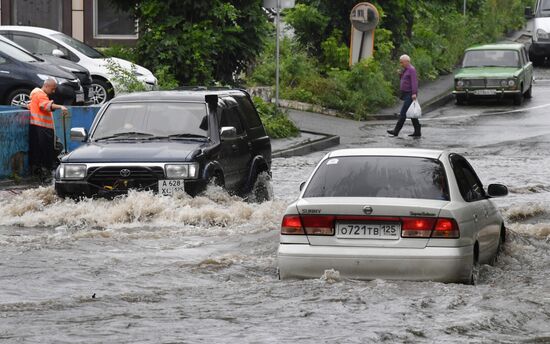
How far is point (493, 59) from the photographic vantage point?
3997 centimetres

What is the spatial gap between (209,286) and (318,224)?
54.8 inches

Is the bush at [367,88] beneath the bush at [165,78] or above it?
beneath

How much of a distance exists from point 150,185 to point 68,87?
10012mm

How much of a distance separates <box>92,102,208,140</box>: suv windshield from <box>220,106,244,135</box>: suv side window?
35cm

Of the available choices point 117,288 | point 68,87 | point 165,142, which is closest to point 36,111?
point 68,87

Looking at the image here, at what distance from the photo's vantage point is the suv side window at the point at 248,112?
18469 mm

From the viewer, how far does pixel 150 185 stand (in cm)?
1593

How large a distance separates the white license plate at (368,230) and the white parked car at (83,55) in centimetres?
1665

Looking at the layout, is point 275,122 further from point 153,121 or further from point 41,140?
point 153,121

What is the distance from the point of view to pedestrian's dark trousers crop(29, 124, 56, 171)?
21641mm

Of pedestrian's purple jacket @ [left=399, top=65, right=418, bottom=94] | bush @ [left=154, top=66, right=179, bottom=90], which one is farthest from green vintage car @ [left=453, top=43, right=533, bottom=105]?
bush @ [left=154, top=66, right=179, bottom=90]

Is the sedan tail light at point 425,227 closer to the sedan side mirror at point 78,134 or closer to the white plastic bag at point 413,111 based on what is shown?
the sedan side mirror at point 78,134

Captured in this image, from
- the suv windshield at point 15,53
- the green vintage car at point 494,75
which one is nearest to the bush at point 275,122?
the suv windshield at point 15,53

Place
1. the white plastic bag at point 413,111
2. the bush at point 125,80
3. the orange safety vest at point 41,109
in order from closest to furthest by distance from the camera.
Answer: the orange safety vest at point 41,109, the bush at point 125,80, the white plastic bag at point 413,111
